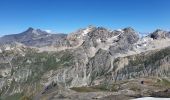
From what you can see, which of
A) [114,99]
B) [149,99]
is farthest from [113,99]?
[149,99]

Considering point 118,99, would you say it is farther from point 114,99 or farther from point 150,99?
point 150,99

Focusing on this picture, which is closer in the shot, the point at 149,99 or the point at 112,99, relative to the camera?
the point at 149,99

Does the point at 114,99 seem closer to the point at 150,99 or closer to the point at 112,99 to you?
the point at 112,99

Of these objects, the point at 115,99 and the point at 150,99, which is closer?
the point at 150,99

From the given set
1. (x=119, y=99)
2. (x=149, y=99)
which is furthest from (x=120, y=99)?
(x=149, y=99)

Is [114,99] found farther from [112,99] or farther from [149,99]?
[149,99]

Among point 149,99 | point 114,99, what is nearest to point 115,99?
point 114,99
